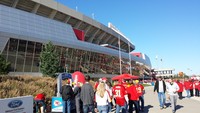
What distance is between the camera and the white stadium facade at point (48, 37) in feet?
→ 125

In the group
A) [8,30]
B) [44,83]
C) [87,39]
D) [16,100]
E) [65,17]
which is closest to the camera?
[16,100]

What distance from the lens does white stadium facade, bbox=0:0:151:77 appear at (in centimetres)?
3816

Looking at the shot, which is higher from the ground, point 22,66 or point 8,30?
point 8,30

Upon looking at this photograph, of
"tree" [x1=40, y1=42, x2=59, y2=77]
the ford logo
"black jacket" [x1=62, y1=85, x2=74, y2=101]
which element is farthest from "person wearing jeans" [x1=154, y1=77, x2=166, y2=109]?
"tree" [x1=40, y1=42, x2=59, y2=77]

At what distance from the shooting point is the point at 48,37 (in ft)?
147

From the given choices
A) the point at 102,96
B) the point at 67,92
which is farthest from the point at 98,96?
the point at 67,92

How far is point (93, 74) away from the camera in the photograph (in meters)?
58.2

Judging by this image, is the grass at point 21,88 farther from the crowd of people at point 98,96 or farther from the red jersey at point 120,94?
the red jersey at point 120,94

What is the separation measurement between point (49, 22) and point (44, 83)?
1257 inches

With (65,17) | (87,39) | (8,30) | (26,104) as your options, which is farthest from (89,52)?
(26,104)

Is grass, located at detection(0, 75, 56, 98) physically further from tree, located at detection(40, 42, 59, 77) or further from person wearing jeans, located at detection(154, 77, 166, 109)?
tree, located at detection(40, 42, 59, 77)

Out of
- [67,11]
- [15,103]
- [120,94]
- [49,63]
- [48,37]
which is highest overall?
[67,11]

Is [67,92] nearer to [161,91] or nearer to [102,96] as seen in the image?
[102,96]

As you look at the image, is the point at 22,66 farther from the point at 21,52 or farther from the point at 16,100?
the point at 16,100
